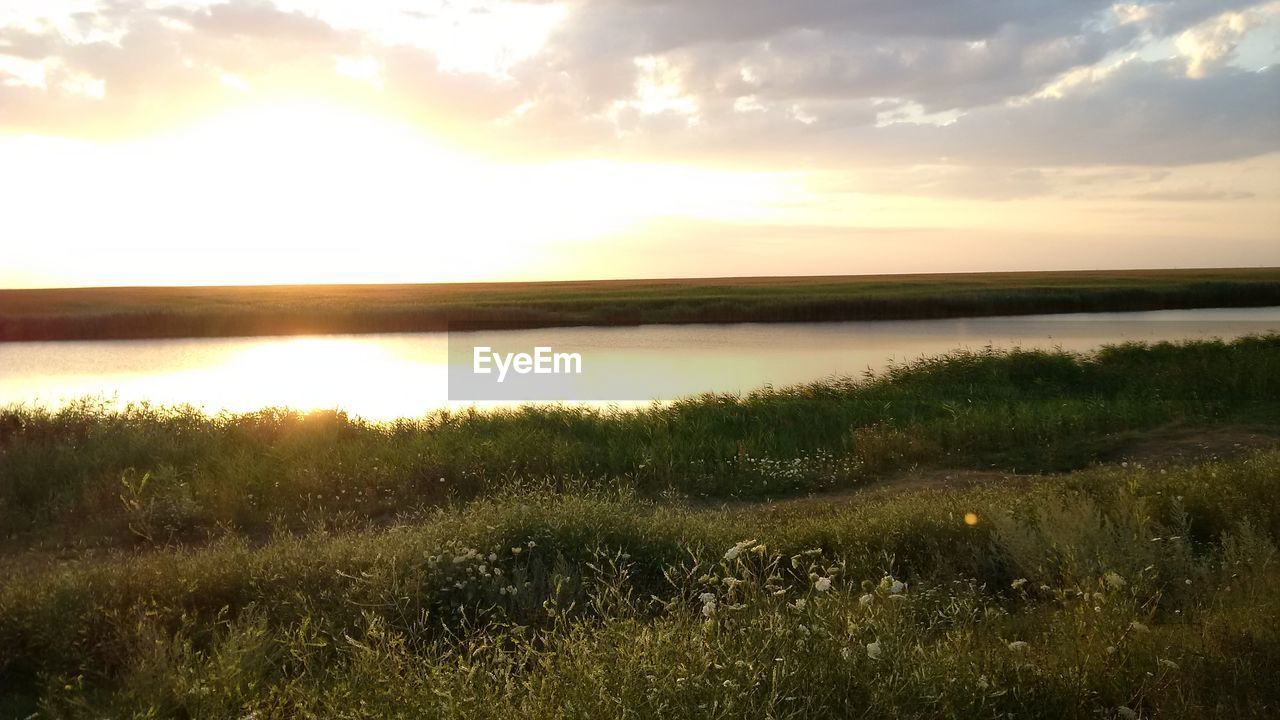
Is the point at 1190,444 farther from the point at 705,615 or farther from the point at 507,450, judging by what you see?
the point at 705,615

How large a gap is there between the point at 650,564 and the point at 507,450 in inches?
263

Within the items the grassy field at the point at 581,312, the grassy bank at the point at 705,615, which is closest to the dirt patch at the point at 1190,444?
the grassy bank at the point at 705,615

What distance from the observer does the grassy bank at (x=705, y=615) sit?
384cm

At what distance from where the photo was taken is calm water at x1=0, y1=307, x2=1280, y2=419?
26.9 meters

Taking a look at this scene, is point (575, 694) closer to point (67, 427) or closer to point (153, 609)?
point (153, 609)

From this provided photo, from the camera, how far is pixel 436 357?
36.7 metres

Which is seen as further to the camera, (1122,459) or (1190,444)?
(1190,444)

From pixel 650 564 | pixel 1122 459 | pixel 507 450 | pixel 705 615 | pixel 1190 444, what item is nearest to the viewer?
pixel 705 615

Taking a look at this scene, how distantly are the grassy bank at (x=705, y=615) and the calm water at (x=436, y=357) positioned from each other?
13806mm

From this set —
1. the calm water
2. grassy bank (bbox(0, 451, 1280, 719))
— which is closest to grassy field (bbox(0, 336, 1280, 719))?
grassy bank (bbox(0, 451, 1280, 719))

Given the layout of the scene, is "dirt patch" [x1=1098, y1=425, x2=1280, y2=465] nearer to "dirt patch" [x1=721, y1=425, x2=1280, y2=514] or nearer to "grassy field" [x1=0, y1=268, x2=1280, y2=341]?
"dirt patch" [x1=721, y1=425, x2=1280, y2=514]

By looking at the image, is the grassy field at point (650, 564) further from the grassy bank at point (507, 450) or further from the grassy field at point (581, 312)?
the grassy field at point (581, 312)

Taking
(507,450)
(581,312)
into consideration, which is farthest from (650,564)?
(581,312)

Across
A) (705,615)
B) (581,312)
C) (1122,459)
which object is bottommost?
(1122,459)
